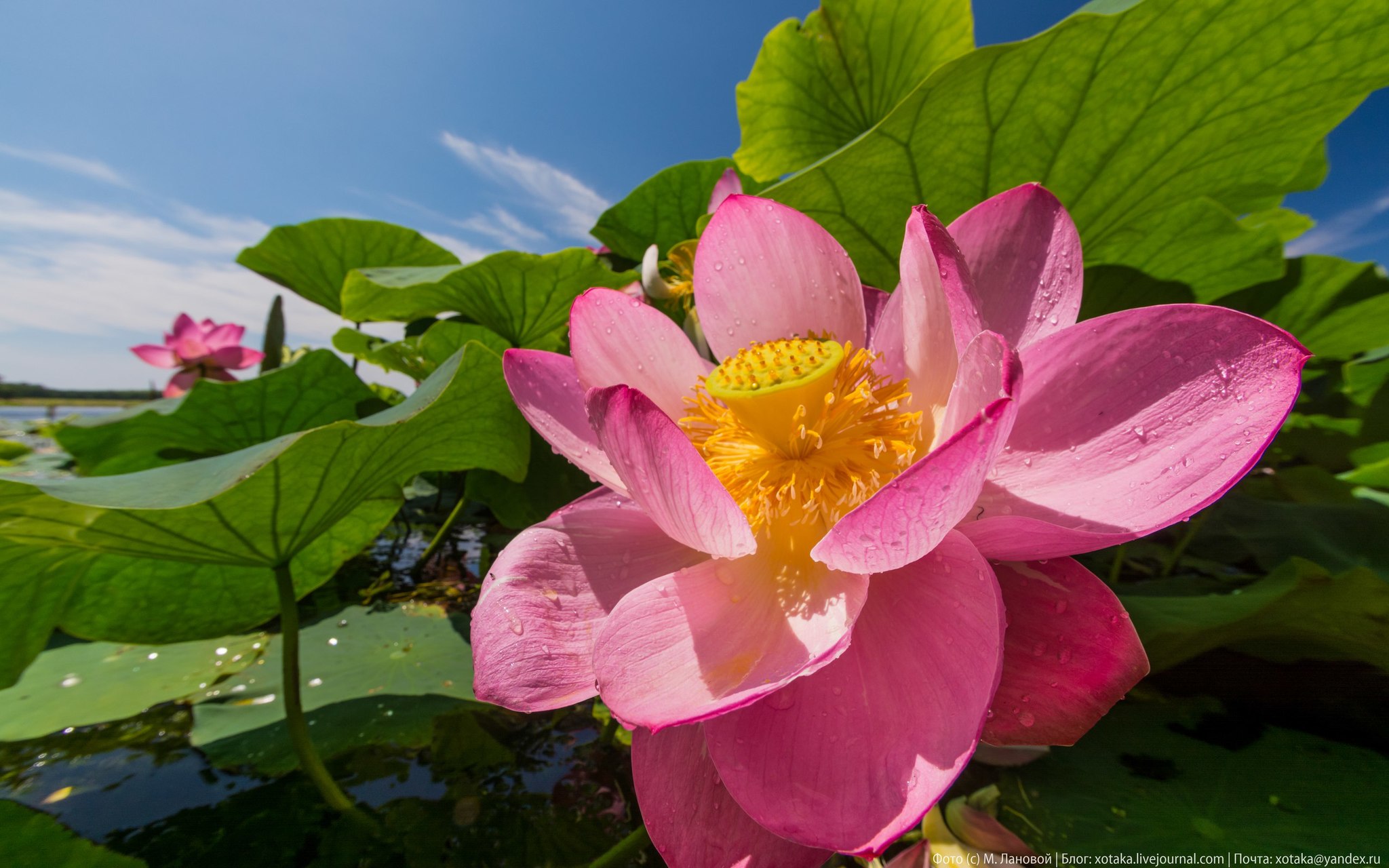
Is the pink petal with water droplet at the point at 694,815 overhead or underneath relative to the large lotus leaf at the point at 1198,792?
overhead

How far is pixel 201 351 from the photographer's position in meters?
2.42

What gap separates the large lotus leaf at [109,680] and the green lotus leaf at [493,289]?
0.66 m

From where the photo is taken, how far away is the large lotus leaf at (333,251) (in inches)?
58.3

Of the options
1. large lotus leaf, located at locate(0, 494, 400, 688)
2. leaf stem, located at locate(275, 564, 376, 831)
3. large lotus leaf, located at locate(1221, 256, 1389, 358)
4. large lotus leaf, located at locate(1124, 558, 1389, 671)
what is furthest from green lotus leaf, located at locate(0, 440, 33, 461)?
large lotus leaf, located at locate(1221, 256, 1389, 358)

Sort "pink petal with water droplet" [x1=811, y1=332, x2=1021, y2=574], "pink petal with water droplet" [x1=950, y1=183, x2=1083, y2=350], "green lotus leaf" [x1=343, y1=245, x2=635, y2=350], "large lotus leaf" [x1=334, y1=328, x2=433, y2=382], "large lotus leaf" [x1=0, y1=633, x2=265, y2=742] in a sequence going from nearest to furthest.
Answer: "pink petal with water droplet" [x1=811, y1=332, x2=1021, y2=574]
"pink petal with water droplet" [x1=950, y1=183, x2=1083, y2=350]
"large lotus leaf" [x1=0, y1=633, x2=265, y2=742]
"green lotus leaf" [x1=343, y1=245, x2=635, y2=350]
"large lotus leaf" [x1=334, y1=328, x2=433, y2=382]

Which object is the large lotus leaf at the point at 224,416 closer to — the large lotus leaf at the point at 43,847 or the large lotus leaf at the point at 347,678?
the large lotus leaf at the point at 347,678

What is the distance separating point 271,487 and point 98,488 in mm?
147

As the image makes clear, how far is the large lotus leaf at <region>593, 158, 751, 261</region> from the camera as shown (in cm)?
129

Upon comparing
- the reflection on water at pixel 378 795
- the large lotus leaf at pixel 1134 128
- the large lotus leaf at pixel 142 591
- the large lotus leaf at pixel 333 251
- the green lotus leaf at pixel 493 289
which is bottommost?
the reflection on water at pixel 378 795

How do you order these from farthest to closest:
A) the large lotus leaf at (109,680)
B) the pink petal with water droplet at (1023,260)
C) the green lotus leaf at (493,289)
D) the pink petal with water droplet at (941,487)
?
1. the green lotus leaf at (493,289)
2. the large lotus leaf at (109,680)
3. the pink petal with water droplet at (1023,260)
4. the pink petal with water droplet at (941,487)

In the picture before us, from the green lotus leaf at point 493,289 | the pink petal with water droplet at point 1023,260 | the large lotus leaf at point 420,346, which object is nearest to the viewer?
the pink petal with water droplet at point 1023,260

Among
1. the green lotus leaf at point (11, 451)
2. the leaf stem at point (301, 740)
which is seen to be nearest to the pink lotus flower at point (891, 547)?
the leaf stem at point (301, 740)

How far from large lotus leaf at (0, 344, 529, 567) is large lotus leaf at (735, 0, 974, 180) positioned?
84 cm

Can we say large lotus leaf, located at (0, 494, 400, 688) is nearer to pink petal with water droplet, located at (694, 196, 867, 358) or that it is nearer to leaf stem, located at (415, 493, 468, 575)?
leaf stem, located at (415, 493, 468, 575)
